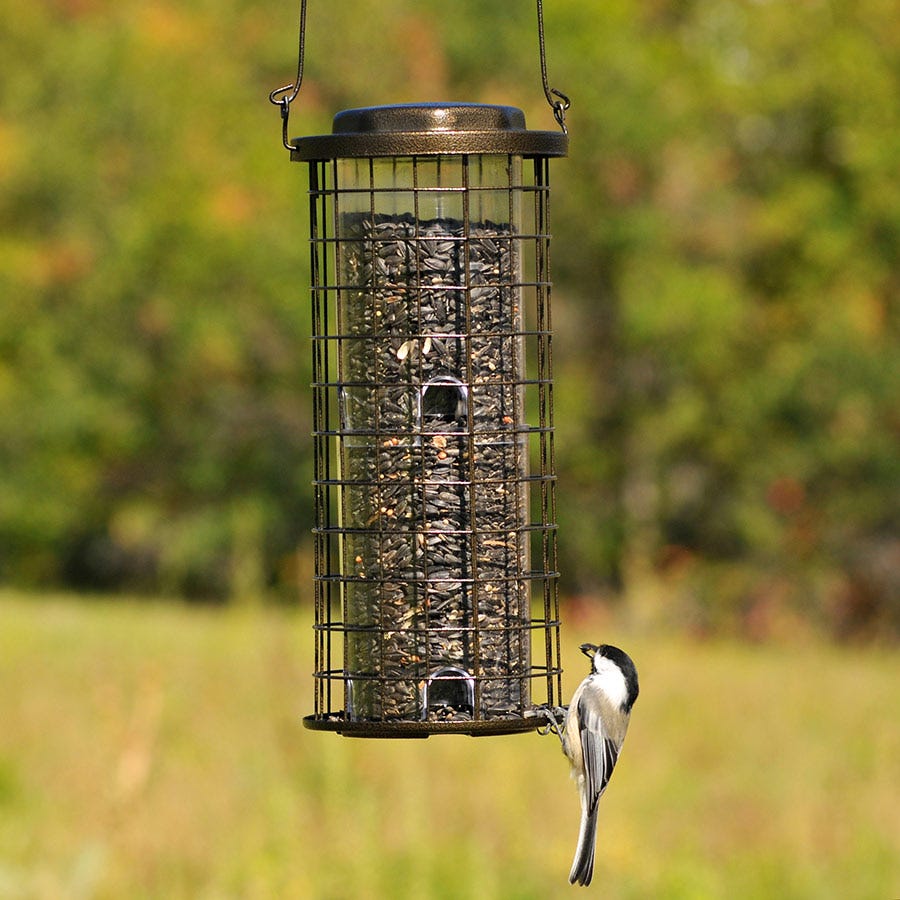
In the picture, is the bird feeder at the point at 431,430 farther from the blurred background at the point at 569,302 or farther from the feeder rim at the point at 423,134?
the blurred background at the point at 569,302

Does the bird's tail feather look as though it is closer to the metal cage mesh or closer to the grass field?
the metal cage mesh

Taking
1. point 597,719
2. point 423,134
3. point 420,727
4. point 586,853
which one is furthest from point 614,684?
point 423,134

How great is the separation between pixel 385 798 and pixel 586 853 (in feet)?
19.1

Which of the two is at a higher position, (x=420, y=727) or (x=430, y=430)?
(x=430, y=430)

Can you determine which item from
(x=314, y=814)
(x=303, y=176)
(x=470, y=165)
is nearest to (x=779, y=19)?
(x=303, y=176)

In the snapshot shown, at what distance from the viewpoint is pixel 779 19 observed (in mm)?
31609

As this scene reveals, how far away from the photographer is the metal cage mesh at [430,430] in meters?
5.22

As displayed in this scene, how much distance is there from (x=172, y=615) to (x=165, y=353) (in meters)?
Answer: 6.38

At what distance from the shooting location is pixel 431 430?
529cm

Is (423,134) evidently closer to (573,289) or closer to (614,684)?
(614,684)

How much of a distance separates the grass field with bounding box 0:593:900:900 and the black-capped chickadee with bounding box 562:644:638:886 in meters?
2.18

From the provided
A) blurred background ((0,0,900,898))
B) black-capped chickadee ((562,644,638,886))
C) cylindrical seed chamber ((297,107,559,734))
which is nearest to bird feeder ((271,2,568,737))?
cylindrical seed chamber ((297,107,559,734))

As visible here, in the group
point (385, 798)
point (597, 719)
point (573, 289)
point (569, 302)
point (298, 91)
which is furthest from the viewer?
point (569, 302)

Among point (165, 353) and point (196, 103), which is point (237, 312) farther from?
point (196, 103)
